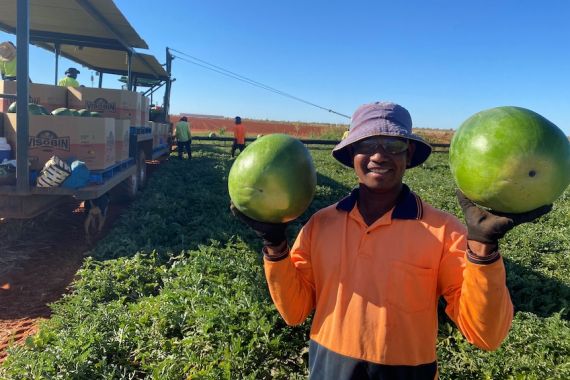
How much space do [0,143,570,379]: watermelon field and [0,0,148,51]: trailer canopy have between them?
3.90m

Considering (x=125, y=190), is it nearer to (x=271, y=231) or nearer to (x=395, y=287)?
(x=271, y=231)

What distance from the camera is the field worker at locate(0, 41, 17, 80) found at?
738 cm

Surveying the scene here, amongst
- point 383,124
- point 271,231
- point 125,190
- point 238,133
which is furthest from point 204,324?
point 238,133

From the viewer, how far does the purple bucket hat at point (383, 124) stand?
5.73 ft

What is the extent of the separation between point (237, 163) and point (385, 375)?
119 centimetres

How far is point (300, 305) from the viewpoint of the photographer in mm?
2014

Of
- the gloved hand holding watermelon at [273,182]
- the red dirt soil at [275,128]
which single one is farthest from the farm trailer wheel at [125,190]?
the red dirt soil at [275,128]

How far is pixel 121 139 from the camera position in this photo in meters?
7.41

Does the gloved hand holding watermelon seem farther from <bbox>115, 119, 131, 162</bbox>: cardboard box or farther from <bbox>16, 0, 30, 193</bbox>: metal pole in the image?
<bbox>115, 119, 131, 162</bbox>: cardboard box

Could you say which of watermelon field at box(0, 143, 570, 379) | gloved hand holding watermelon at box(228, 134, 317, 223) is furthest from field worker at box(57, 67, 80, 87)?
gloved hand holding watermelon at box(228, 134, 317, 223)

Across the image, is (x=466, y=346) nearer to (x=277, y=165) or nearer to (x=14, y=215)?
(x=277, y=165)

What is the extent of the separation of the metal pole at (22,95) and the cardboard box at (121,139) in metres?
2.10

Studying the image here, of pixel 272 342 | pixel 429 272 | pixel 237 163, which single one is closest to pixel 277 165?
pixel 237 163

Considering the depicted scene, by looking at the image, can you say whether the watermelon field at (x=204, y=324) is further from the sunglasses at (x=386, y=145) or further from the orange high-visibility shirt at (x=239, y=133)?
the orange high-visibility shirt at (x=239, y=133)
